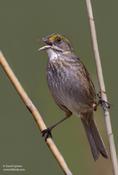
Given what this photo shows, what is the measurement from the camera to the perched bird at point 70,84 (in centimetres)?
648

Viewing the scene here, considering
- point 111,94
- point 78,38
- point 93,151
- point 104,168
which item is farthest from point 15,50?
point 104,168

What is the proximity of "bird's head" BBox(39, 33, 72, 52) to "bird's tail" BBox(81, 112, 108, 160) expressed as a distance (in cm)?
52

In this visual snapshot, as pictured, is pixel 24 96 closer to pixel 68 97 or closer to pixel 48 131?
pixel 48 131

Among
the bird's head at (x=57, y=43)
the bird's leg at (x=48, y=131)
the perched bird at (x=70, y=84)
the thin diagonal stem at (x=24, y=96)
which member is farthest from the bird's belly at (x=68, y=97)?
the thin diagonal stem at (x=24, y=96)

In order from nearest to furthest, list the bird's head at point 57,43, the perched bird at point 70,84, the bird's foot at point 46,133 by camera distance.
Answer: the bird's foot at point 46,133 → the bird's head at point 57,43 → the perched bird at point 70,84

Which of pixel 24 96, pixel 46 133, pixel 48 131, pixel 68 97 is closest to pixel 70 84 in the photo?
pixel 68 97

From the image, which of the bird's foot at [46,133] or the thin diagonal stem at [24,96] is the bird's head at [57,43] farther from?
the thin diagonal stem at [24,96]

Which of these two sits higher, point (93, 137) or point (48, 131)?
point (48, 131)

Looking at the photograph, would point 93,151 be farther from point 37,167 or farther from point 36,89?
point 36,89

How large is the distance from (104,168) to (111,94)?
238cm

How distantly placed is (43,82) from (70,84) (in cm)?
119

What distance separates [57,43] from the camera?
6453 millimetres

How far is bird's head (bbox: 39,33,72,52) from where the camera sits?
6317 mm

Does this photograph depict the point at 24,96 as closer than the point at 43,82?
Yes
